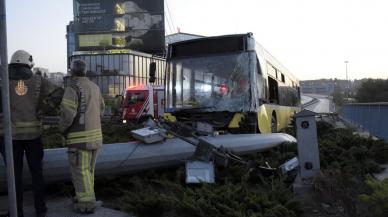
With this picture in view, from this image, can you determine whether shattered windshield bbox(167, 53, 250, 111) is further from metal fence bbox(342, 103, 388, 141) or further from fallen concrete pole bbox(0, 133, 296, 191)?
metal fence bbox(342, 103, 388, 141)

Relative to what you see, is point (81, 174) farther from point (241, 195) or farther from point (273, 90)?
point (273, 90)

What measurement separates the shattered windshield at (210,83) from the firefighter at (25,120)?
6.35 metres

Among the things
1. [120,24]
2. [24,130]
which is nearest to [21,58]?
[24,130]

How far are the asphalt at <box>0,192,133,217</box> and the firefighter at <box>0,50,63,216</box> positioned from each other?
286mm

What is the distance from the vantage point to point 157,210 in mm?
5824

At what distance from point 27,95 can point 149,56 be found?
5462 centimetres

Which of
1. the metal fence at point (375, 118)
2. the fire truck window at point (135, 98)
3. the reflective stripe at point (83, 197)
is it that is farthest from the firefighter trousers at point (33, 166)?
the fire truck window at point (135, 98)

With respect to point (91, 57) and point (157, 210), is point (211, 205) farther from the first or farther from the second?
point (91, 57)

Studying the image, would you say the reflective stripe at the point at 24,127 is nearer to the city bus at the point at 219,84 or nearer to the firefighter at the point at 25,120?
the firefighter at the point at 25,120

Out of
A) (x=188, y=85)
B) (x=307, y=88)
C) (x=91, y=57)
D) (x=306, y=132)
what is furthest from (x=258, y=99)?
(x=307, y=88)

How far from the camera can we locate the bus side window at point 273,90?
45.9 feet

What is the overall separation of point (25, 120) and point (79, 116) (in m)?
0.61

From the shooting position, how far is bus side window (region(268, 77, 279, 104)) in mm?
13977

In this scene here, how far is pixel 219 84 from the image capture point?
11836 mm
